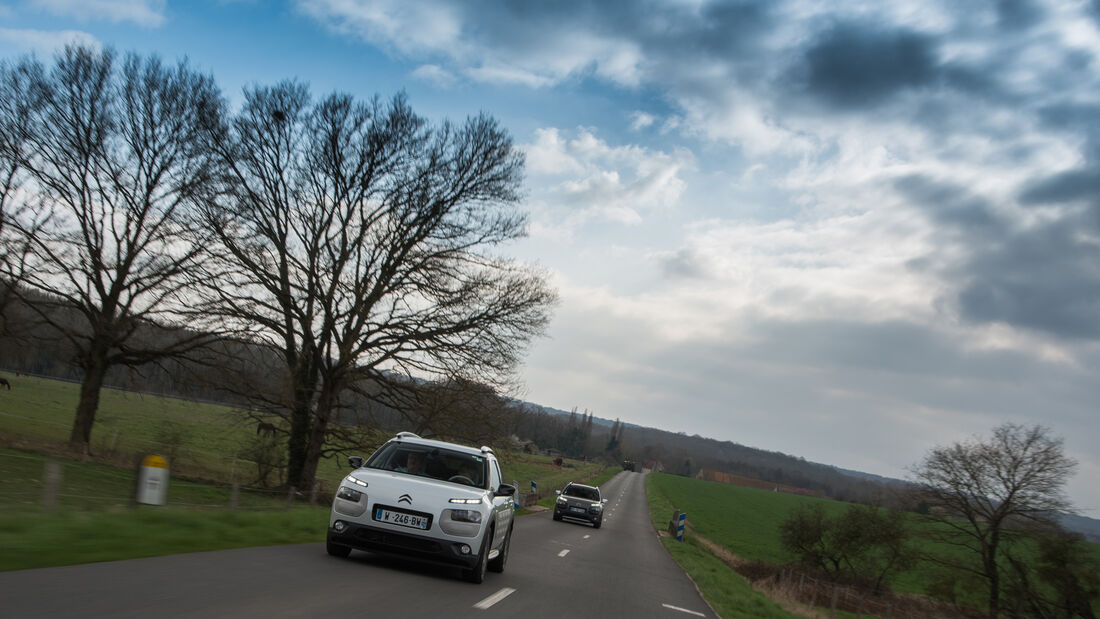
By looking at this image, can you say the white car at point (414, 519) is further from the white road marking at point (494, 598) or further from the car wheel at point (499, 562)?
the car wheel at point (499, 562)

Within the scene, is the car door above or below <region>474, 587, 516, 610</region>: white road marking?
above

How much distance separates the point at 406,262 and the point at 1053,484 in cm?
2972

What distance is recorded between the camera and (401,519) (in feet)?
31.3

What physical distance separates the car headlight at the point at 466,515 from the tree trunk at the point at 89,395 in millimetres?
22018

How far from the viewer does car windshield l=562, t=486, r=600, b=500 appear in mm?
33156

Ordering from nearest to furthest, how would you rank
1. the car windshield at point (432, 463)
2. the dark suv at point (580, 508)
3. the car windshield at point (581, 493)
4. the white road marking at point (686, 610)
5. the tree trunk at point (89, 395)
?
1. the car windshield at point (432, 463)
2. the white road marking at point (686, 610)
3. the tree trunk at point (89, 395)
4. the dark suv at point (580, 508)
5. the car windshield at point (581, 493)

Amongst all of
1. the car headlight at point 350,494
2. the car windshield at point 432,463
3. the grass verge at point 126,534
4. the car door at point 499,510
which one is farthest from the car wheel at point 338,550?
the car door at point 499,510

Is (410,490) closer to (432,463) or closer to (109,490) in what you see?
(432,463)

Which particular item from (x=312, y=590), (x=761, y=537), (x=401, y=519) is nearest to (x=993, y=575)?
(x=761, y=537)

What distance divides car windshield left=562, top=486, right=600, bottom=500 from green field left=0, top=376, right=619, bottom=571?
21.6ft

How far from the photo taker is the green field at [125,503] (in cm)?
872

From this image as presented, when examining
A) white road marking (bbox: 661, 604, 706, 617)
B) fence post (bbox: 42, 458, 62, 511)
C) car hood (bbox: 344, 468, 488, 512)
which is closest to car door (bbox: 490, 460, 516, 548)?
car hood (bbox: 344, 468, 488, 512)

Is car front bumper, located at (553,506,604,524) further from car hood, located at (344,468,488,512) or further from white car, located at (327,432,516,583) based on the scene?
car hood, located at (344,468,488,512)

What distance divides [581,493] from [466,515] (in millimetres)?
24287
